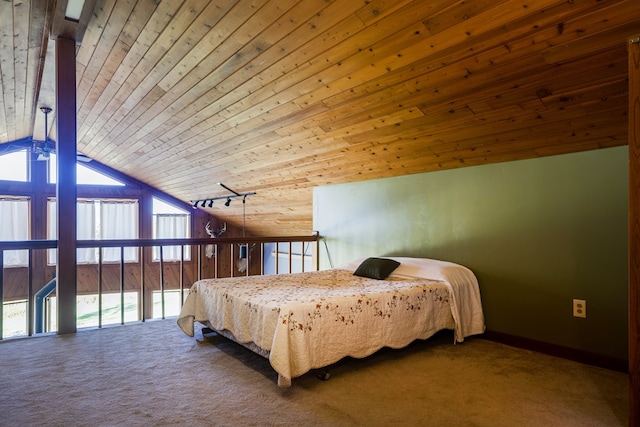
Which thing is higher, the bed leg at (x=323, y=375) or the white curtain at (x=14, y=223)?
the white curtain at (x=14, y=223)

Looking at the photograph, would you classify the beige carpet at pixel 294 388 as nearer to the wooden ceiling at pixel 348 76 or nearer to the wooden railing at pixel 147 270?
the wooden ceiling at pixel 348 76

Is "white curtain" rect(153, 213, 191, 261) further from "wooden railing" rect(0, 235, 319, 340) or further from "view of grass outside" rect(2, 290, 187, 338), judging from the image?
"view of grass outside" rect(2, 290, 187, 338)

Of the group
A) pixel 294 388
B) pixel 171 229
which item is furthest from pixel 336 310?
pixel 171 229

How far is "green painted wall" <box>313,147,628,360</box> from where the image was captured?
2521mm

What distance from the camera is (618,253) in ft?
8.13

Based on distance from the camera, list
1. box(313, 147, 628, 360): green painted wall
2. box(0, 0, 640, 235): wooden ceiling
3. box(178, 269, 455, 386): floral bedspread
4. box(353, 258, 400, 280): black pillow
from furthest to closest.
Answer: box(353, 258, 400, 280): black pillow, box(313, 147, 628, 360): green painted wall, box(178, 269, 455, 386): floral bedspread, box(0, 0, 640, 235): wooden ceiling

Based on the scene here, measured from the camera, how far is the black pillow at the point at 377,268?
10.9 feet

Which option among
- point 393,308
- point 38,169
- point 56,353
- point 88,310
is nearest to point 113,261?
point 88,310

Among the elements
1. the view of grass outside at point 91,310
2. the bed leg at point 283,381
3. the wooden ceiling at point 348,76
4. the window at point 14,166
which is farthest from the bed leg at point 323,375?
the window at point 14,166

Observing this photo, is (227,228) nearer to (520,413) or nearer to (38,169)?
(38,169)

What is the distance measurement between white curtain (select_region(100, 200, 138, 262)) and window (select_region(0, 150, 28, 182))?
1388mm

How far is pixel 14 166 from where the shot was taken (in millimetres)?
7059

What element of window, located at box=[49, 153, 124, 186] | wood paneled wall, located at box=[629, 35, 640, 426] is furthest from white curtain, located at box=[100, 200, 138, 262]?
wood paneled wall, located at box=[629, 35, 640, 426]

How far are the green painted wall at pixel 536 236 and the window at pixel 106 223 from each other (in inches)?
242
